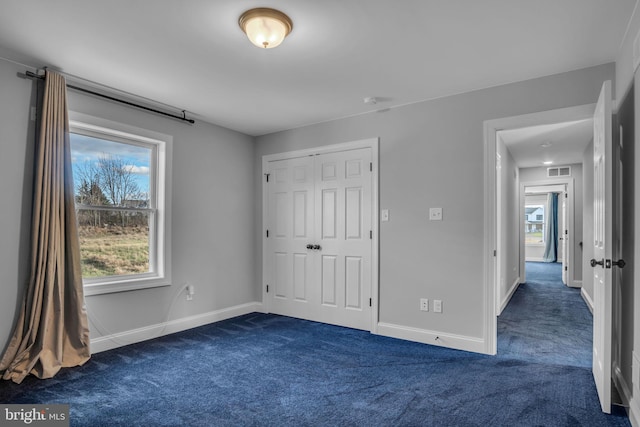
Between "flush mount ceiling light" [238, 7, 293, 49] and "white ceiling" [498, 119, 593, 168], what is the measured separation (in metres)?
2.96

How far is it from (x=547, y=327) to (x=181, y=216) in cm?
443

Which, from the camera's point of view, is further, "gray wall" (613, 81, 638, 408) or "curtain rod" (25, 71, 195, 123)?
"curtain rod" (25, 71, 195, 123)

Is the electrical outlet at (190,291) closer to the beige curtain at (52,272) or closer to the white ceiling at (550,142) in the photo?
the beige curtain at (52,272)

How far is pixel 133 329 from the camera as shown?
3.66 m

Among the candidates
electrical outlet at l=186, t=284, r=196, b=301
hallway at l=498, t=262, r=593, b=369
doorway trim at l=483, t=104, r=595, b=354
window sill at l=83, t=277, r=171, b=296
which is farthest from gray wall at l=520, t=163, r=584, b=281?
window sill at l=83, t=277, r=171, b=296

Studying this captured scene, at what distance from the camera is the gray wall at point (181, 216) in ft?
9.29

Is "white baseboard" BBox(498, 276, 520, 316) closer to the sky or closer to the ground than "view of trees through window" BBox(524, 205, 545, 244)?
Result: closer to the ground

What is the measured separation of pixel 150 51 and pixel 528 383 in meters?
3.71

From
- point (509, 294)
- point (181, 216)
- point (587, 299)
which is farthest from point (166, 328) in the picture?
point (587, 299)

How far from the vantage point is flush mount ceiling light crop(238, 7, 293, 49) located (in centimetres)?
216

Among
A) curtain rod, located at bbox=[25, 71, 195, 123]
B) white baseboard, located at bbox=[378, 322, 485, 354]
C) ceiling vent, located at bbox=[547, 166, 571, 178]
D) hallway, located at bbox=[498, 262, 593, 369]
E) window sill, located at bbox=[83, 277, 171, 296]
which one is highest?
curtain rod, located at bbox=[25, 71, 195, 123]

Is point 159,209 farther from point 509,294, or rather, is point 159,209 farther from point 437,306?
point 509,294

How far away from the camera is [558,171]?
764 centimetres

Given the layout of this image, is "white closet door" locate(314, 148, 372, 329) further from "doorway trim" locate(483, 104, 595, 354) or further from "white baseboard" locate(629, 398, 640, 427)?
"white baseboard" locate(629, 398, 640, 427)
